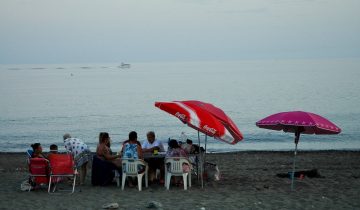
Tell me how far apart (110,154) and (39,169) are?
1565 millimetres

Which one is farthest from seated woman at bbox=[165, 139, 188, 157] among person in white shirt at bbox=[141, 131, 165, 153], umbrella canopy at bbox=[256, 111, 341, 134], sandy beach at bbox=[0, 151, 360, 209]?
umbrella canopy at bbox=[256, 111, 341, 134]

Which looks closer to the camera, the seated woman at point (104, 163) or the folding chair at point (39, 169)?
the folding chair at point (39, 169)

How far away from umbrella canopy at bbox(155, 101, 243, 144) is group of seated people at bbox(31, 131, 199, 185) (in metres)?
0.96

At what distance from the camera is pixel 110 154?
12016mm

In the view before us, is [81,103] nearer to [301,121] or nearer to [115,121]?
[115,121]

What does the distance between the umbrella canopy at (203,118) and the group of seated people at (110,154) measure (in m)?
0.96

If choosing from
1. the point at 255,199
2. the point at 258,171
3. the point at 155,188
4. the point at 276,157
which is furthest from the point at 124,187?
the point at 276,157

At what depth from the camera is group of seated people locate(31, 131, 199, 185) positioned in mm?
11570

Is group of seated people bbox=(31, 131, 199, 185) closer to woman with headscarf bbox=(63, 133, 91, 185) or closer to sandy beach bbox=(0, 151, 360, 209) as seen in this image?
woman with headscarf bbox=(63, 133, 91, 185)

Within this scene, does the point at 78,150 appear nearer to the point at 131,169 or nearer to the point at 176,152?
the point at 131,169

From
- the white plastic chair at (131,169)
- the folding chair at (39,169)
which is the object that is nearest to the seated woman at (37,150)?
the folding chair at (39,169)

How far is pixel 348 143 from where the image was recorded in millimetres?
28609

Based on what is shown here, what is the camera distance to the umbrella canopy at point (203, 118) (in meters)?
10.6

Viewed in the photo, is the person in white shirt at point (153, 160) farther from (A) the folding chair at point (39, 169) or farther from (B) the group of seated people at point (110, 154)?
(A) the folding chair at point (39, 169)
